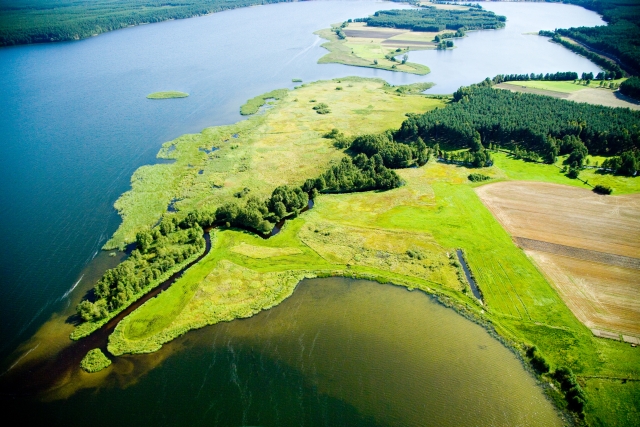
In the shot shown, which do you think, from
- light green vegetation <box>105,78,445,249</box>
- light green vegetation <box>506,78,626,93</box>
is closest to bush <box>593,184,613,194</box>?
light green vegetation <box>105,78,445,249</box>

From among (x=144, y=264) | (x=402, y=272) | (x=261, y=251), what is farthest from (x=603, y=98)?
(x=144, y=264)

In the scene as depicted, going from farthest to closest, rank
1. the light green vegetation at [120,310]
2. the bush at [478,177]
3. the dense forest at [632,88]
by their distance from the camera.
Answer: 1. the dense forest at [632,88]
2. the bush at [478,177]
3. the light green vegetation at [120,310]

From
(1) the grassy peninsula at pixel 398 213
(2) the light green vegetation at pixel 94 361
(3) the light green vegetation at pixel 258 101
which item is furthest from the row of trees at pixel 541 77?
(2) the light green vegetation at pixel 94 361

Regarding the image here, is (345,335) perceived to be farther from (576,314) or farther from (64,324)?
(64,324)

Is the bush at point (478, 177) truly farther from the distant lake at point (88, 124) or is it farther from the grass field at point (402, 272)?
the distant lake at point (88, 124)

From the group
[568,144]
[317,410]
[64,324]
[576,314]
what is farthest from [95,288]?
[568,144]

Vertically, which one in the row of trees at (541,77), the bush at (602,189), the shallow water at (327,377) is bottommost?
the shallow water at (327,377)

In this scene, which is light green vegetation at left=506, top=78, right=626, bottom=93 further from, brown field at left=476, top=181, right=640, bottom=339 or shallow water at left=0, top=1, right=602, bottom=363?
brown field at left=476, top=181, right=640, bottom=339
